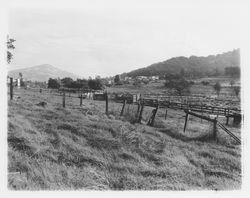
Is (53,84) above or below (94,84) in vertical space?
above

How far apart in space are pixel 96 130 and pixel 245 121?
592cm

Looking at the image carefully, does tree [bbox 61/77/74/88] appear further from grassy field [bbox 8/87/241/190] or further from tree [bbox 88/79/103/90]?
grassy field [bbox 8/87/241/190]

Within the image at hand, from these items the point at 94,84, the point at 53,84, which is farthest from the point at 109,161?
the point at 53,84

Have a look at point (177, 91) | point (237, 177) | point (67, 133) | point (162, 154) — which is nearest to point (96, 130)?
point (67, 133)

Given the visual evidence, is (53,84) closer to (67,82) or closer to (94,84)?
(67,82)

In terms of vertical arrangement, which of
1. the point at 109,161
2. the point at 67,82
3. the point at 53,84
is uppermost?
the point at 67,82

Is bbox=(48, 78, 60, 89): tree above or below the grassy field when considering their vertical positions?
above

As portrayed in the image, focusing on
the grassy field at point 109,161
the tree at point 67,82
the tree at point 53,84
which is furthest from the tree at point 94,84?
the grassy field at point 109,161

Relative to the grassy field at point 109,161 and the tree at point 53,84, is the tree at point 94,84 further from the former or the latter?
the grassy field at point 109,161

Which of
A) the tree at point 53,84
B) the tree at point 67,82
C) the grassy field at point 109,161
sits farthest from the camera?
the tree at point 53,84

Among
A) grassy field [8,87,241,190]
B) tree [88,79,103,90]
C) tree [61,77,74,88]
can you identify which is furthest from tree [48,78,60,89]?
grassy field [8,87,241,190]

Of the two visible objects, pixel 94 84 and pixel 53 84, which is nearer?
pixel 94 84

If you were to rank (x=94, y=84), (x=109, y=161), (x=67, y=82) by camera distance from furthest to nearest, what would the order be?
(x=67, y=82) < (x=94, y=84) < (x=109, y=161)
